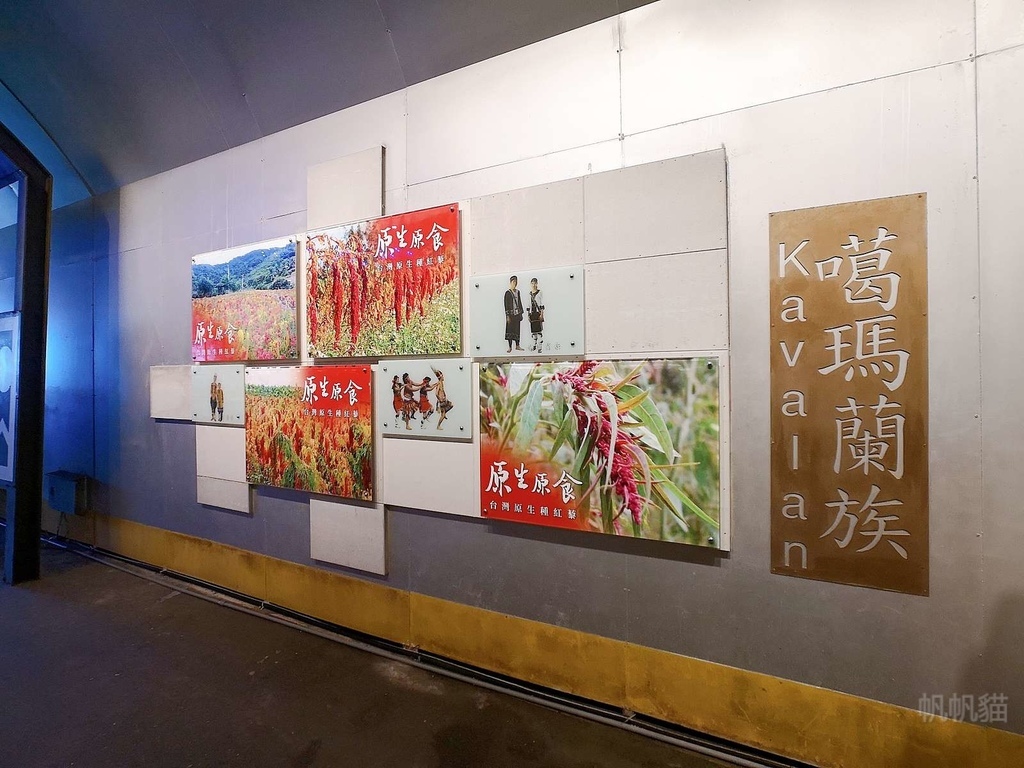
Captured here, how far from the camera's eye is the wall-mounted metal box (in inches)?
182

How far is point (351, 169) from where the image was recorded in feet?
9.84

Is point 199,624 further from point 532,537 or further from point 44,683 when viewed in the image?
point 532,537

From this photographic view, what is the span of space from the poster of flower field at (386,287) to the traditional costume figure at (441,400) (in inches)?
6.0

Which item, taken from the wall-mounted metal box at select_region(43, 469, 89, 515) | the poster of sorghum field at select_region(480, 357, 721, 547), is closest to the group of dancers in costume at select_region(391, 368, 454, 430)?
the poster of sorghum field at select_region(480, 357, 721, 547)

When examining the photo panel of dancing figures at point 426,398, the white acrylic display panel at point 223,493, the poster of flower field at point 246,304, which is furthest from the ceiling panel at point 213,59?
the white acrylic display panel at point 223,493

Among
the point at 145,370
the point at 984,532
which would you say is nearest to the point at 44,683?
the point at 145,370

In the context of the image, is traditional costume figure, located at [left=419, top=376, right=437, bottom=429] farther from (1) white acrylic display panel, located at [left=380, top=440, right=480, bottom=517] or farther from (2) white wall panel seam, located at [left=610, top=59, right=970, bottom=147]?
(2) white wall panel seam, located at [left=610, top=59, right=970, bottom=147]

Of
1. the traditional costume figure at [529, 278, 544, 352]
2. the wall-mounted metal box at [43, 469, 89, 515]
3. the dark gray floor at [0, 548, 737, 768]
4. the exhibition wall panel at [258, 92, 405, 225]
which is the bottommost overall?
the dark gray floor at [0, 548, 737, 768]

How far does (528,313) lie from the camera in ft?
7.91

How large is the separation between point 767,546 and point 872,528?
381 mm

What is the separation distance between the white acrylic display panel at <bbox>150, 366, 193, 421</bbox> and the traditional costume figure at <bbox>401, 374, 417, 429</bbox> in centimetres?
221

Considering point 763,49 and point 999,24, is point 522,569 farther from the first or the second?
point 999,24

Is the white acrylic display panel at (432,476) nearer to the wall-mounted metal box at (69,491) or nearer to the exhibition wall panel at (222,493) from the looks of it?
the exhibition wall panel at (222,493)

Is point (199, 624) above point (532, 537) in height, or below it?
below
